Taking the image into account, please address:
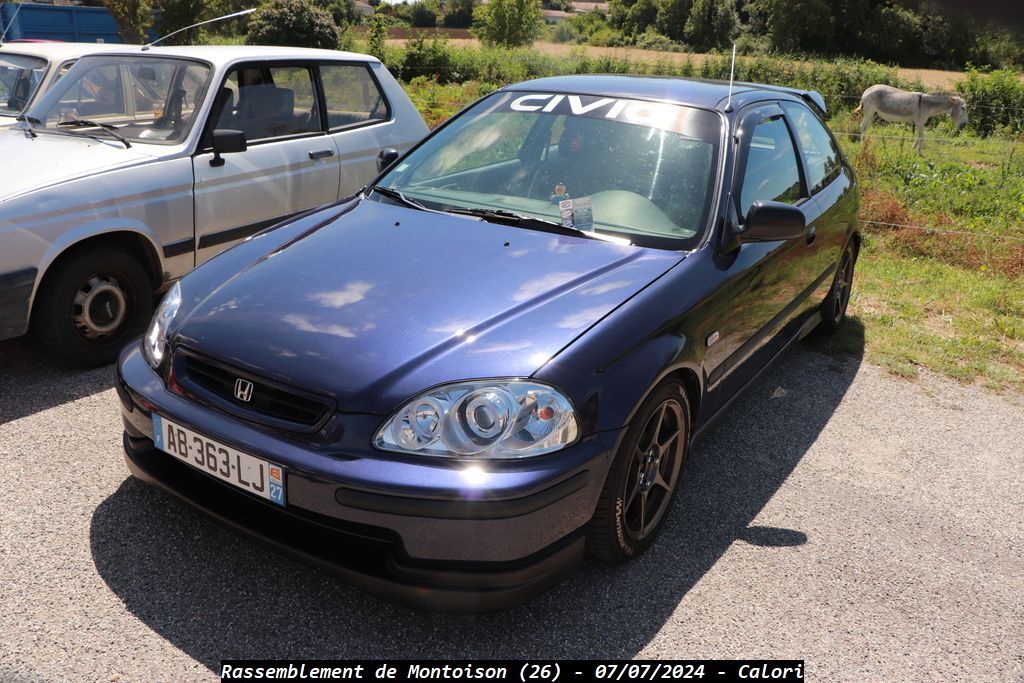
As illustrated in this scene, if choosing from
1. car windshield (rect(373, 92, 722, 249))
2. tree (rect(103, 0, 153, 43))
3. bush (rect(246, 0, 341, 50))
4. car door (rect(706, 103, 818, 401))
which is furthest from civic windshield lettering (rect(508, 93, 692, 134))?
bush (rect(246, 0, 341, 50))

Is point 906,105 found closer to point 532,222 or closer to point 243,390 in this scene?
point 532,222

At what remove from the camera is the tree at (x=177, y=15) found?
22.1 meters

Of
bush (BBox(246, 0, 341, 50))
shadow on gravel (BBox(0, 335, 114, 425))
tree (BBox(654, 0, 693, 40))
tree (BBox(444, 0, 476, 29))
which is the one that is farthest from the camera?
tree (BBox(444, 0, 476, 29))

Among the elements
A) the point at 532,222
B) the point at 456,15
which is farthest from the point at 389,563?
the point at 456,15

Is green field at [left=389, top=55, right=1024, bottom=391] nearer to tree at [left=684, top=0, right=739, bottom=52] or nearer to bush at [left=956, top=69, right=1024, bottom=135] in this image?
bush at [left=956, top=69, right=1024, bottom=135]

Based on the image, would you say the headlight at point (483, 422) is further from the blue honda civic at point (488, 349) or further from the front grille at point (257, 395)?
the front grille at point (257, 395)

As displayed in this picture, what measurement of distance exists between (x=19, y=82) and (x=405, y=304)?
20.2 feet

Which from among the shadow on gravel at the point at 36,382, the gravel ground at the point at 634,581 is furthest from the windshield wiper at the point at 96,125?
the gravel ground at the point at 634,581

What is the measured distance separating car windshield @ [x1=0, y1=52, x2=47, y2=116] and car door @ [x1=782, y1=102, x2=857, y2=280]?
6.05m

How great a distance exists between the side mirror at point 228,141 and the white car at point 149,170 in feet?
0.04

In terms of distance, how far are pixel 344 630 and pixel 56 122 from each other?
381cm

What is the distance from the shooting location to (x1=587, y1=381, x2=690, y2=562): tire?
2645mm

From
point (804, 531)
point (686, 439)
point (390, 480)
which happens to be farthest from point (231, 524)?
point (804, 531)

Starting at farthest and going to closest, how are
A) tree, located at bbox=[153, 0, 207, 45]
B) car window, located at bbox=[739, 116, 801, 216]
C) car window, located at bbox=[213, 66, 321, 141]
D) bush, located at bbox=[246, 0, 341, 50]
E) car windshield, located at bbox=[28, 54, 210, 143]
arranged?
bush, located at bbox=[246, 0, 341, 50] → tree, located at bbox=[153, 0, 207, 45] → car window, located at bbox=[213, 66, 321, 141] → car windshield, located at bbox=[28, 54, 210, 143] → car window, located at bbox=[739, 116, 801, 216]
